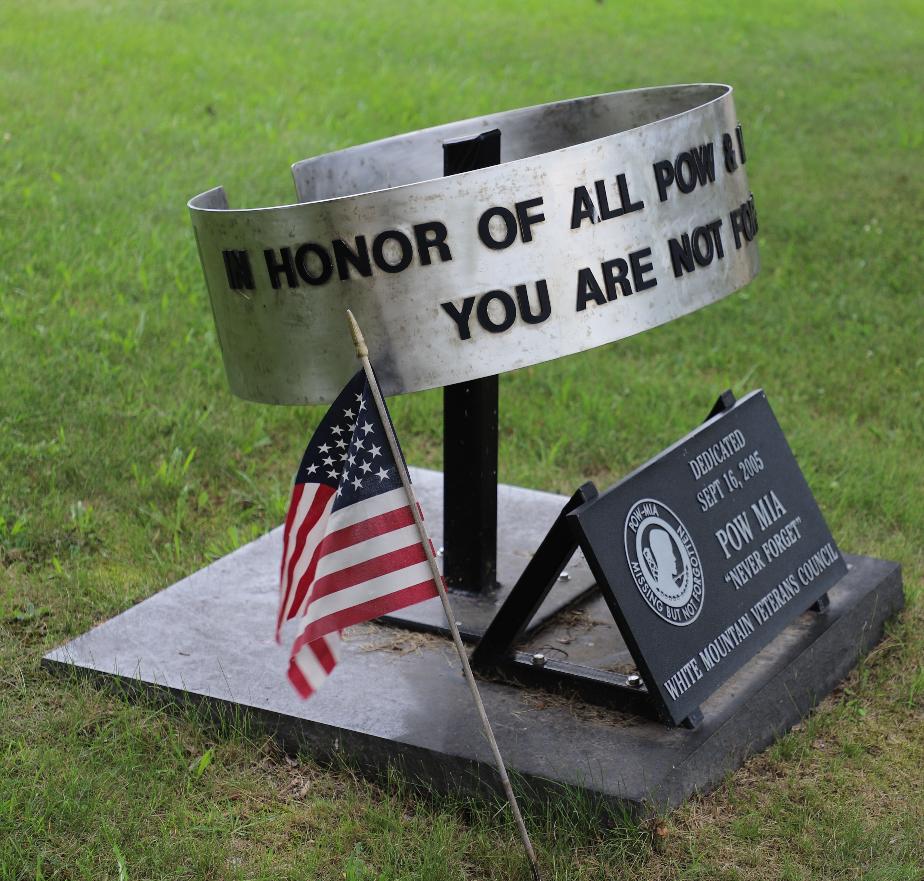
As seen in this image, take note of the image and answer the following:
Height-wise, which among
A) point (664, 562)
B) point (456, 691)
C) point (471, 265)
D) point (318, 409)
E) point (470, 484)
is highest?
point (471, 265)

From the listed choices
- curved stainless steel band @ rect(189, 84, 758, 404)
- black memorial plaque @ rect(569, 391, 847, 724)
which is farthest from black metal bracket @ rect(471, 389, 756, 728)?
curved stainless steel band @ rect(189, 84, 758, 404)

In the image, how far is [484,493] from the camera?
13.8 feet

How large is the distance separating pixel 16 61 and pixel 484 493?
26.3 ft

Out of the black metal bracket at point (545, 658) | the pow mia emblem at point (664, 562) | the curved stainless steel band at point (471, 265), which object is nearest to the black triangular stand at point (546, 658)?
the black metal bracket at point (545, 658)

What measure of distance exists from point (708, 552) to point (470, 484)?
0.76 meters

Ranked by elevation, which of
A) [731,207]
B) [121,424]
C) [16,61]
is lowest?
[121,424]

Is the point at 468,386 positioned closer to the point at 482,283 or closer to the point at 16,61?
the point at 482,283

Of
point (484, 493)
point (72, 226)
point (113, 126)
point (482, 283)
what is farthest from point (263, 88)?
point (482, 283)

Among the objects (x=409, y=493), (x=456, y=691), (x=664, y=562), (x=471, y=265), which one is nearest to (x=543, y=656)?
(x=456, y=691)

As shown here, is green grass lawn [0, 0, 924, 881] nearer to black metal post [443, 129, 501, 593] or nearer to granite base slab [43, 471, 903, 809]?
granite base slab [43, 471, 903, 809]

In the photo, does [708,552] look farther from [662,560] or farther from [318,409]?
[318,409]

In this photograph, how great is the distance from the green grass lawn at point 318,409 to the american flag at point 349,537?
0.69m

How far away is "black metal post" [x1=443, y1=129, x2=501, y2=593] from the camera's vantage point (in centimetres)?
408

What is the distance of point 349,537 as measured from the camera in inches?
119
